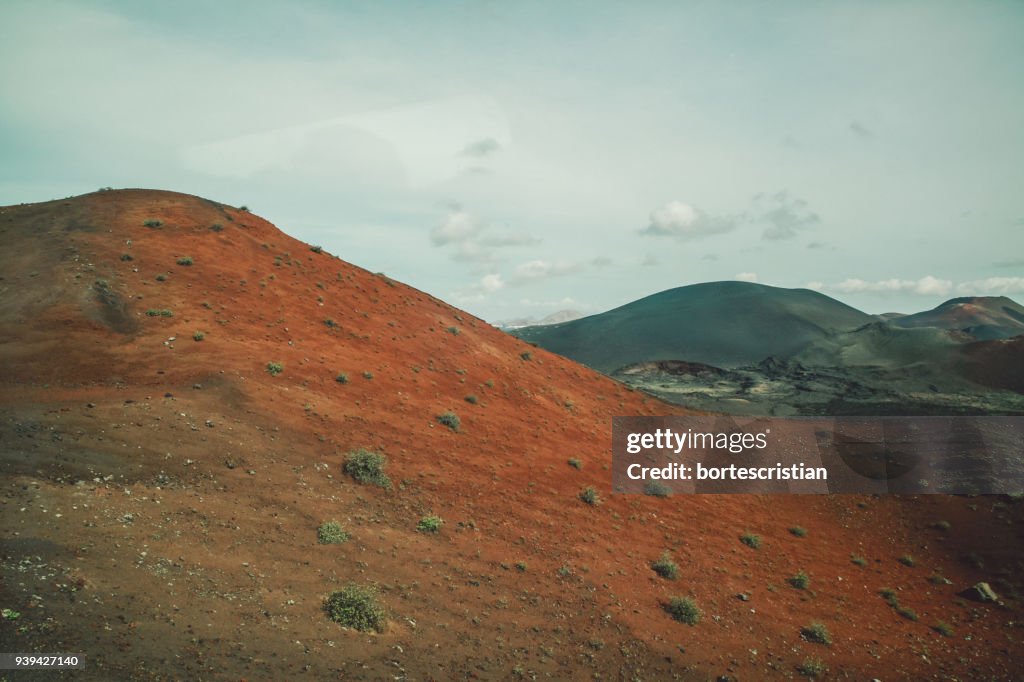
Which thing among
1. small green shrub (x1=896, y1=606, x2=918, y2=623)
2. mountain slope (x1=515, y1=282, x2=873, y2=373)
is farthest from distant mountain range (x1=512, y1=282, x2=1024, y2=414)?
small green shrub (x1=896, y1=606, x2=918, y2=623)

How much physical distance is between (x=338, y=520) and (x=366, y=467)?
11.3 feet

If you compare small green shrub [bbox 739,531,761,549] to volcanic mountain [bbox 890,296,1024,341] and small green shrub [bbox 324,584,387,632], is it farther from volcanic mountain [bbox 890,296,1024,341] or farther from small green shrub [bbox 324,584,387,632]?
volcanic mountain [bbox 890,296,1024,341]

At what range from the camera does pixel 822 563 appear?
22297mm

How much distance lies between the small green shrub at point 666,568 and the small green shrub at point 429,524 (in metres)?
7.83

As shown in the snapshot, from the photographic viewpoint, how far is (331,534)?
45.8 feet

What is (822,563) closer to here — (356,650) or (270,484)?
(356,650)

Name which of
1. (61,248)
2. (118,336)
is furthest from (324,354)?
(61,248)

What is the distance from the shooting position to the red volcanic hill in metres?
10.0

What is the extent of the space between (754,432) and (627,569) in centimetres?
2728

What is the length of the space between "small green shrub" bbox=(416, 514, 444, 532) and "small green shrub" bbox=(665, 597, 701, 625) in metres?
7.52

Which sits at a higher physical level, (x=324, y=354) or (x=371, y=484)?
(x=324, y=354)

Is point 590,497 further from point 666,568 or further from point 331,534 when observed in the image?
point 331,534

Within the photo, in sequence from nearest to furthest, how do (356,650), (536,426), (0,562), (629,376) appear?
(0,562)
(356,650)
(536,426)
(629,376)

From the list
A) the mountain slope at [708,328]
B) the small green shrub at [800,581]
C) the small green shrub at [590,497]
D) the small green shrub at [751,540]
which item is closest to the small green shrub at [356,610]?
the small green shrub at [590,497]
